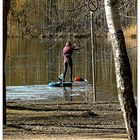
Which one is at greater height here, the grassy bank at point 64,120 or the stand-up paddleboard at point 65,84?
the stand-up paddleboard at point 65,84

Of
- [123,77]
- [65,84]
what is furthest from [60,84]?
Result: [123,77]

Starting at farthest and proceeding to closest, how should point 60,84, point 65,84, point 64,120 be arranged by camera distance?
point 65,84
point 60,84
point 64,120

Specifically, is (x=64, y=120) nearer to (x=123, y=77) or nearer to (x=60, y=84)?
(x=123, y=77)

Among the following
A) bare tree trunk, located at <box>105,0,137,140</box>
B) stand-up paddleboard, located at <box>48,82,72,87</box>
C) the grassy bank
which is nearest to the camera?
bare tree trunk, located at <box>105,0,137,140</box>

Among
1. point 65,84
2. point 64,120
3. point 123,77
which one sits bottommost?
point 64,120

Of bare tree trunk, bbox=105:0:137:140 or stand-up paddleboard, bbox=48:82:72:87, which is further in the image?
stand-up paddleboard, bbox=48:82:72:87

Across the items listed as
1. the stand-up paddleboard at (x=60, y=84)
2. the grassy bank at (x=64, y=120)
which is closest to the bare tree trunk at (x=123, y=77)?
the grassy bank at (x=64, y=120)

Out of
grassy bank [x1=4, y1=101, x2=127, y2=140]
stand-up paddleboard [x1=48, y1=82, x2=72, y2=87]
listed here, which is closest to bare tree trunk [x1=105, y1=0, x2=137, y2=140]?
grassy bank [x1=4, y1=101, x2=127, y2=140]

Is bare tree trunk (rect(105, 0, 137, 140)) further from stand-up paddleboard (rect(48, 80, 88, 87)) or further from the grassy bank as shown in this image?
stand-up paddleboard (rect(48, 80, 88, 87))

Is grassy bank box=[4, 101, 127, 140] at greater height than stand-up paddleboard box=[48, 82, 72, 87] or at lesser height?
lesser

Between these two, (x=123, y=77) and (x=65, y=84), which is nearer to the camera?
(x=123, y=77)

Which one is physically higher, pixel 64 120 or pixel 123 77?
pixel 123 77

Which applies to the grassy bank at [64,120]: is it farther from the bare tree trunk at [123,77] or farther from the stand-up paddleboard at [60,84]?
the stand-up paddleboard at [60,84]

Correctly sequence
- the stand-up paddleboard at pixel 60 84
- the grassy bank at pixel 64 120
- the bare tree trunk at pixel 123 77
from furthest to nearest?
the stand-up paddleboard at pixel 60 84 < the grassy bank at pixel 64 120 < the bare tree trunk at pixel 123 77
